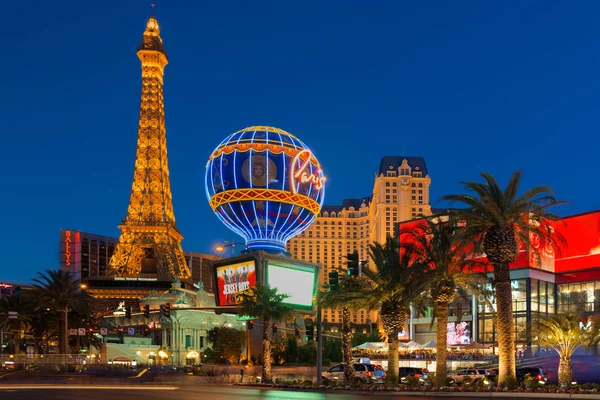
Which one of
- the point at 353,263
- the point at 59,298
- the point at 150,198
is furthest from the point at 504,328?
the point at 150,198

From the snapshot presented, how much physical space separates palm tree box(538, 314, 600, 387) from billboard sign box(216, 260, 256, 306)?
46.8 metres

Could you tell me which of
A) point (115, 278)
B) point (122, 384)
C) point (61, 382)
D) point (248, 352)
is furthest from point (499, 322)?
point (115, 278)

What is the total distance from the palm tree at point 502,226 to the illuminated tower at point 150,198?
350 ft

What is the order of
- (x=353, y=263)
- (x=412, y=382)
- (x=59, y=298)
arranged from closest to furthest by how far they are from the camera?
(x=353, y=263), (x=412, y=382), (x=59, y=298)

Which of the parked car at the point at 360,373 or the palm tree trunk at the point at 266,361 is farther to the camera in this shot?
the palm tree trunk at the point at 266,361

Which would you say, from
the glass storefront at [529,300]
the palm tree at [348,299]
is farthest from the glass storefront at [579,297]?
the palm tree at [348,299]

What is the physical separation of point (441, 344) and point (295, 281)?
150 feet

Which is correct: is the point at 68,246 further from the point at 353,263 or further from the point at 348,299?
the point at 353,263

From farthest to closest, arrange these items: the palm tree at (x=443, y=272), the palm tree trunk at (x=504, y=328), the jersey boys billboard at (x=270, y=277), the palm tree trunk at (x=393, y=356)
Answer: the jersey boys billboard at (x=270, y=277) → the palm tree trunk at (x=393, y=356) → the palm tree at (x=443, y=272) → the palm tree trunk at (x=504, y=328)

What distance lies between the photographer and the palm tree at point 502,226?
34.9m

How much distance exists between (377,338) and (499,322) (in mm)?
76352

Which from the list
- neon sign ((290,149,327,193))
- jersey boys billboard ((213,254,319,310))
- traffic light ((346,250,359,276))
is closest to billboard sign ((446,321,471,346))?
jersey boys billboard ((213,254,319,310))

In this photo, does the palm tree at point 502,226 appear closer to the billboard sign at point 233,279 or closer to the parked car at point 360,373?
the parked car at point 360,373

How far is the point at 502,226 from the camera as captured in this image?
35062 mm
